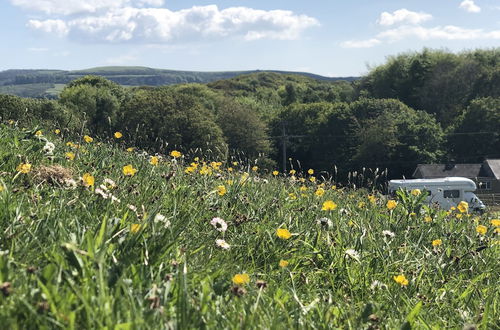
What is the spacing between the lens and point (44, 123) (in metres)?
8.61

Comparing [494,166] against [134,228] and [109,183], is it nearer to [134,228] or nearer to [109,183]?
[109,183]

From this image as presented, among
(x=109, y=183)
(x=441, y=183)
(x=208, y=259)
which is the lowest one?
(x=441, y=183)

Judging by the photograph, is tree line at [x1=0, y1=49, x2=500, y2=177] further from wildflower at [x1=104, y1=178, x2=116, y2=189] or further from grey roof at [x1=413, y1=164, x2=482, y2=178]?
wildflower at [x1=104, y1=178, x2=116, y2=189]

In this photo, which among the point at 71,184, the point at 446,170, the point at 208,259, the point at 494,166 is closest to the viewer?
the point at 208,259

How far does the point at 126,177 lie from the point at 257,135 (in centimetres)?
4430

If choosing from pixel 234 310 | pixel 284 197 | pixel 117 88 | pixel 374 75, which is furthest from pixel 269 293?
pixel 374 75

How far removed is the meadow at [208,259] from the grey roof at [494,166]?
4562 centimetres

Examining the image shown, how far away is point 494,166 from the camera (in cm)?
4791

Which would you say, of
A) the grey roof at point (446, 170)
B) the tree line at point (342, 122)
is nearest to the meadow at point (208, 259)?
the tree line at point (342, 122)

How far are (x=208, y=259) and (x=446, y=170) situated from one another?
1867 inches

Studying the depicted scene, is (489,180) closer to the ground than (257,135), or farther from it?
closer to the ground

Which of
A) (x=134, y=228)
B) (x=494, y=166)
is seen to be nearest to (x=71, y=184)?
(x=134, y=228)

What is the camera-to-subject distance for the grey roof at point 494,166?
4697 cm

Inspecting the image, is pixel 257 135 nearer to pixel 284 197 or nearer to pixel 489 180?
pixel 489 180
